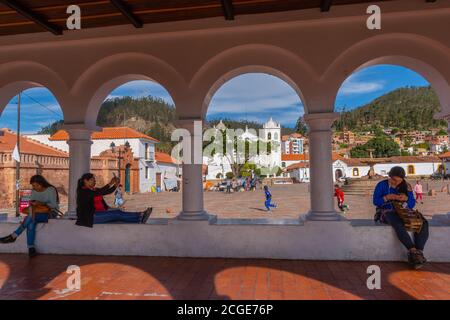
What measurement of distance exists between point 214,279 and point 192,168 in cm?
186

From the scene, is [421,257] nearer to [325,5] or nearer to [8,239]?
[325,5]

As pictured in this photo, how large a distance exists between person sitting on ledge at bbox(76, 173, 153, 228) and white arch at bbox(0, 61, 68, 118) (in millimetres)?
1365

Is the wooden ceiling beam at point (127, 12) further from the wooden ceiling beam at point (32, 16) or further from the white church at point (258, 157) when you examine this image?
the white church at point (258, 157)

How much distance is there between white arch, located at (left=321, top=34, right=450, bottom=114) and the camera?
4.56 metres

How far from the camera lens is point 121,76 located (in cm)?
522

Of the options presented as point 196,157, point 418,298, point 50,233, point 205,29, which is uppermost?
point 205,29

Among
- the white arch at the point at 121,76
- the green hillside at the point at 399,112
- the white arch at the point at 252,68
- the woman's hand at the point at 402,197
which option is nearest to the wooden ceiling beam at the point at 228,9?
the white arch at the point at 252,68

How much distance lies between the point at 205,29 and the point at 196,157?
6.47 feet

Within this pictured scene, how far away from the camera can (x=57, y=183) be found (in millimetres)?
25453

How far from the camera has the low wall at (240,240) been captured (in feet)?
14.7

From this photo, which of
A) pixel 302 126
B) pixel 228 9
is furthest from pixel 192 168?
pixel 302 126

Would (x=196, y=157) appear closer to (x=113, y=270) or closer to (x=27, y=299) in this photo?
(x=113, y=270)

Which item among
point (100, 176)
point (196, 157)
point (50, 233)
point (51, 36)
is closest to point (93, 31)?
point (51, 36)

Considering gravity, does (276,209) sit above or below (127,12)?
below
